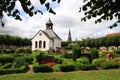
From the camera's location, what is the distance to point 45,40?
58.8m

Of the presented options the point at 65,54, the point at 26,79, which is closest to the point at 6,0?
the point at 26,79

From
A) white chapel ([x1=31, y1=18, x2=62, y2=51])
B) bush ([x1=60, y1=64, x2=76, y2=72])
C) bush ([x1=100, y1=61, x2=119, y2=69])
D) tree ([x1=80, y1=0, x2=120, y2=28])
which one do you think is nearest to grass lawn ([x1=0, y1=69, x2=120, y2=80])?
bush ([x1=60, y1=64, x2=76, y2=72])

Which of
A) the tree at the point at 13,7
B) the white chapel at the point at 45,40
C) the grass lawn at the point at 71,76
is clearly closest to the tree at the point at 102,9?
the tree at the point at 13,7

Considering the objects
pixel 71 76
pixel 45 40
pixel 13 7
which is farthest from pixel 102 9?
pixel 45 40

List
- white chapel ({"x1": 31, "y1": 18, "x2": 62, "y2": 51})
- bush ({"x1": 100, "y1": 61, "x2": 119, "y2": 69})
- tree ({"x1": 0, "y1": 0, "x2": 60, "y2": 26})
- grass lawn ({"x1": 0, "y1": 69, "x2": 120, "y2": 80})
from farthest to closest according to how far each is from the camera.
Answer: white chapel ({"x1": 31, "y1": 18, "x2": 62, "y2": 51}), bush ({"x1": 100, "y1": 61, "x2": 119, "y2": 69}), grass lawn ({"x1": 0, "y1": 69, "x2": 120, "y2": 80}), tree ({"x1": 0, "y1": 0, "x2": 60, "y2": 26})

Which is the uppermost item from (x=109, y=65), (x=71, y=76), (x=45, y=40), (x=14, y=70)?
(x=45, y=40)

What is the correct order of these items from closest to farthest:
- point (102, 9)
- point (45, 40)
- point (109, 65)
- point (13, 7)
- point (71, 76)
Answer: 1. point (13, 7)
2. point (102, 9)
3. point (71, 76)
4. point (109, 65)
5. point (45, 40)

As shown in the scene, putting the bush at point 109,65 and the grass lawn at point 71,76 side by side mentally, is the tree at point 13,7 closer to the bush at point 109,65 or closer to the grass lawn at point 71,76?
the grass lawn at point 71,76

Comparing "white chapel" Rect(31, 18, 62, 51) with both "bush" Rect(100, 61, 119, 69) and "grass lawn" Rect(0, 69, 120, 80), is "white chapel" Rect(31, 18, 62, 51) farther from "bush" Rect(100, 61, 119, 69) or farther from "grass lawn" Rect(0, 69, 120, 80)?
"grass lawn" Rect(0, 69, 120, 80)

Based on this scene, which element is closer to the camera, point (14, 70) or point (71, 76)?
point (71, 76)

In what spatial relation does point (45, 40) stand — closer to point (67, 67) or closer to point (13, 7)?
point (67, 67)

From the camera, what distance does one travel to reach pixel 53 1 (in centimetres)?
448

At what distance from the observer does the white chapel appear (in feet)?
193

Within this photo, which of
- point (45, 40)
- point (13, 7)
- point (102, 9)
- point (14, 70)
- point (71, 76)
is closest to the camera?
point (13, 7)
